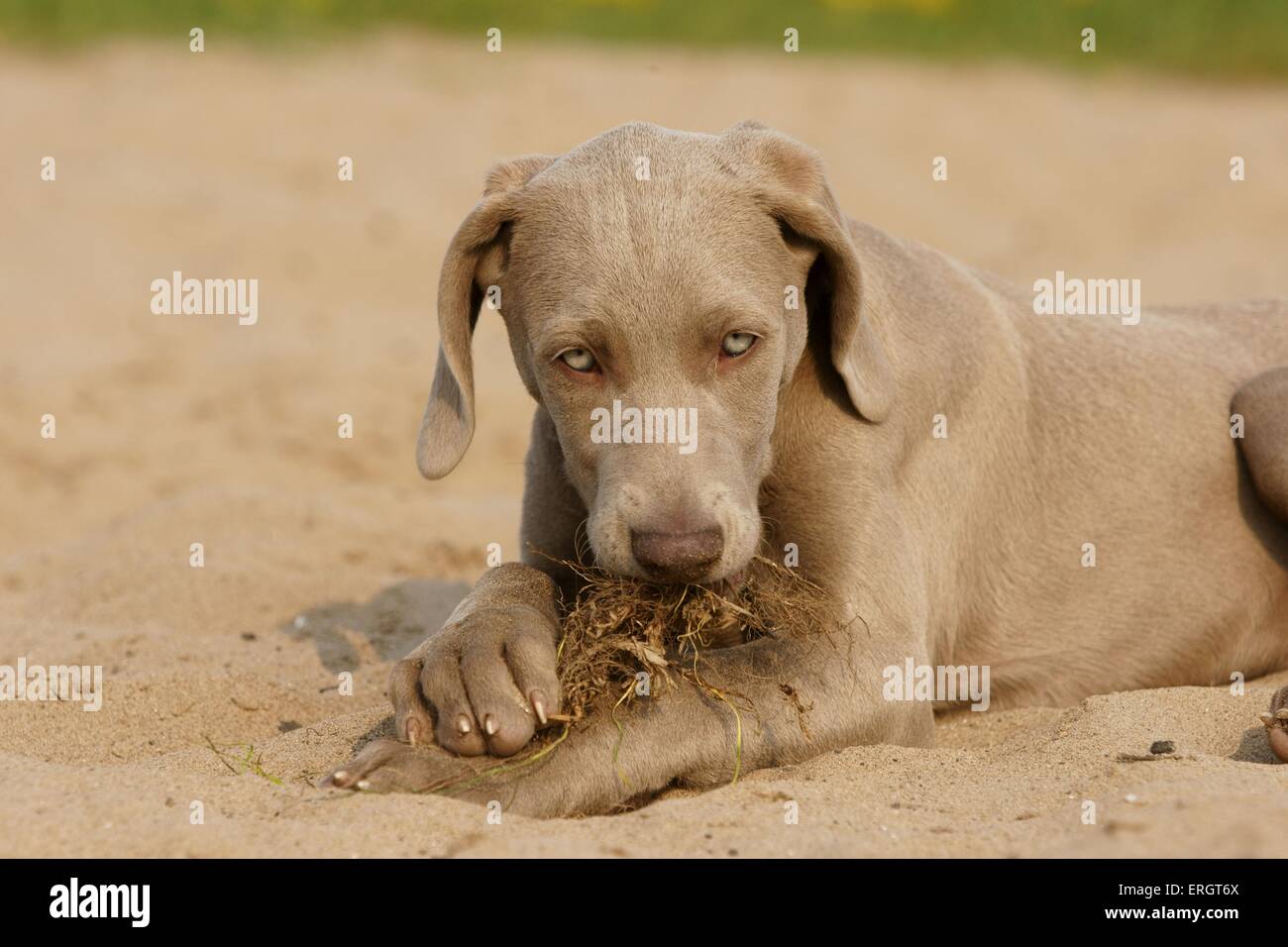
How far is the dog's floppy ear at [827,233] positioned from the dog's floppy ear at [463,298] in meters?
0.67

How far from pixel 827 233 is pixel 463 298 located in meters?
1.10

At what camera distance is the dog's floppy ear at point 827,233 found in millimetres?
4895

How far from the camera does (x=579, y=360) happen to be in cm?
471

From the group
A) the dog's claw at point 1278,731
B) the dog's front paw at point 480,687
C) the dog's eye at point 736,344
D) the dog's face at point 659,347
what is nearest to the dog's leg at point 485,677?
the dog's front paw at point 480,687

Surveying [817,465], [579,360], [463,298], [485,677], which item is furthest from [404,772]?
[817,465]

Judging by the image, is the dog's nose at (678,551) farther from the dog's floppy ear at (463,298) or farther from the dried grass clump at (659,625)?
the dog's floppy ear at (463,298)

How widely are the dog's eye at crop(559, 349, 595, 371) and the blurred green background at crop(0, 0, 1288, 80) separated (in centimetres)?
1369

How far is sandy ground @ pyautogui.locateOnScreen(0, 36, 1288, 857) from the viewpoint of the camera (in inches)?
161

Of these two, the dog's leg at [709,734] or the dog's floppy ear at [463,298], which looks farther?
the dog's floppy ear at [463,298]

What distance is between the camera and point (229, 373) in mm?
10742

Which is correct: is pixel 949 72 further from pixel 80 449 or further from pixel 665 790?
pixel 665 790

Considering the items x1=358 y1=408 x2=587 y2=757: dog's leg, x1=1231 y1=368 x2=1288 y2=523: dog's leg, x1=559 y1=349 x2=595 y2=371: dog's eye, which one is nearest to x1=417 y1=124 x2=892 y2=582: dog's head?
x1=559 y1=349 x2=595 y2=371: dog's eye

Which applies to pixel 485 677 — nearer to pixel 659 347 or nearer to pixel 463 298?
pixel 659 347

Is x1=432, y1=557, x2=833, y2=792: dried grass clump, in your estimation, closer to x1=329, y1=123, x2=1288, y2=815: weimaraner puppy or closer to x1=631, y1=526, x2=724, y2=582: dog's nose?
x1=329, y1=123, x2=1288, y2=815: weimaraner puppy
